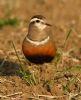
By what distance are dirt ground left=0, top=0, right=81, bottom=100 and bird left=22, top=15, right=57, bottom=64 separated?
0.30 m

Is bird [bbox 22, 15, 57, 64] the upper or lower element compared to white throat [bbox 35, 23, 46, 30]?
lower

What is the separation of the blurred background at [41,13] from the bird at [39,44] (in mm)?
1886

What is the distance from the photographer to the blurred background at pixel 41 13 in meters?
9.41

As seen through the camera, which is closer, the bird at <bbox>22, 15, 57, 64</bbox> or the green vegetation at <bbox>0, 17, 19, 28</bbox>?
the bird at <bbox>22, 15, 57, 64</bbox>

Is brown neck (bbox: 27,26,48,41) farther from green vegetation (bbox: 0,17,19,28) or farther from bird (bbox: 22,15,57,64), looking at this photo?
green vegetation (bbox: 0,17,19,28)

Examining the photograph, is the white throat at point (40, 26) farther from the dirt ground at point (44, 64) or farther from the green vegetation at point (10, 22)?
the green vegetation at point (10, 22)

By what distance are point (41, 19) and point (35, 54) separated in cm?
52

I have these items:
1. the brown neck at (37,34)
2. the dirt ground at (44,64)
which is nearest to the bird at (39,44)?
the brown neck at (37,34)

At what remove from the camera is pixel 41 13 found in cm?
1115

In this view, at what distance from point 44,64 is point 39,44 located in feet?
2.71

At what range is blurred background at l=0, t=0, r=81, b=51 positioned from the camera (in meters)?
9.41

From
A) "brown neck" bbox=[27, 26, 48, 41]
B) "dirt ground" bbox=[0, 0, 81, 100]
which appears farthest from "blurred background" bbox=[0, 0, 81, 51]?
"brown neck" bbox=[27, 26, 48, 41]

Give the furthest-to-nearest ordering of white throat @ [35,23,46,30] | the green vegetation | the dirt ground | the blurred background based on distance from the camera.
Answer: the green vegetation
the blurred background
white throat @ [35,23,46,30]
the dirt ground

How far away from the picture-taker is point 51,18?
35.4ft
